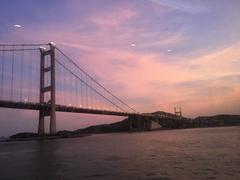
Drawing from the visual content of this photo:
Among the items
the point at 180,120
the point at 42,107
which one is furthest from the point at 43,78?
the point at 180,120

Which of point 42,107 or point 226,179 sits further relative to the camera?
point 42,107

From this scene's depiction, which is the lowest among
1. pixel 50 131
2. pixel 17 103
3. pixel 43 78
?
pixel 50 131

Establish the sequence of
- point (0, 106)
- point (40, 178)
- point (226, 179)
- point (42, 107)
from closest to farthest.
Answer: point (226, 179) < point (40, 178) < point (0, 106) < point (42, 107)

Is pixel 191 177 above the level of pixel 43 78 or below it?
below

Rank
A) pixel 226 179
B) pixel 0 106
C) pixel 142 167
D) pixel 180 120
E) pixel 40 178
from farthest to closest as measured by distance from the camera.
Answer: pixel 180 120 → pixel 0 106 → pixel 142 167 → pixel 40 178 → pixel 226 179

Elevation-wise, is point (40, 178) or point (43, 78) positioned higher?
point (43, 78)

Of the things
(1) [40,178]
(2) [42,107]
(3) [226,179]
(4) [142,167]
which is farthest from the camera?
(2) [42,107]

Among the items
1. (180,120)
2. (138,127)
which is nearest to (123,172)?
(138,127)

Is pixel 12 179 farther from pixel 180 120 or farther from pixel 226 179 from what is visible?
pixel 180 120

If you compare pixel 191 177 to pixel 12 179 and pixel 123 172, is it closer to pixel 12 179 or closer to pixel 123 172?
pixel 123 172
